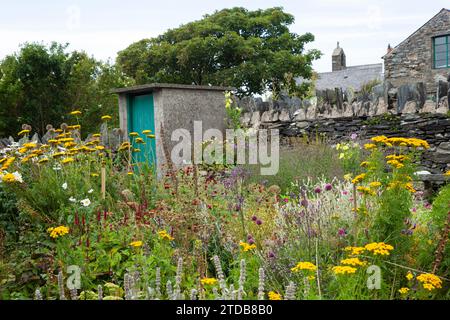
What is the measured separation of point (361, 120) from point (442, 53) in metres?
16.3

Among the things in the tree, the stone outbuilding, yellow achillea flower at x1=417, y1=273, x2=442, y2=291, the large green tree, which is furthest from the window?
yellow achillea flower at x1=417, y1=273, x2=442, y2=291

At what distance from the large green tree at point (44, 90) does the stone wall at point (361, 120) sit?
8473 millimetres

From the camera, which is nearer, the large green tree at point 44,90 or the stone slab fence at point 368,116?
the stone slab fence at point 368,116

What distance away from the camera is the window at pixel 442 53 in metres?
24.4

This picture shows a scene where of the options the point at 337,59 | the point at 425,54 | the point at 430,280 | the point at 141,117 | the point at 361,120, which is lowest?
the point at 430,280

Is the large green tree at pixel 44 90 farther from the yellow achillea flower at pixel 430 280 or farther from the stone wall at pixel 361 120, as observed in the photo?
the yellow achillea flower at pixel 430 280

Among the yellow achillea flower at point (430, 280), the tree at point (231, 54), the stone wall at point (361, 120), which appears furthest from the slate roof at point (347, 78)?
the yellow achillea flower at point (430, 280)

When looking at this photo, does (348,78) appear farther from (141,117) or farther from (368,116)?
(141,117)

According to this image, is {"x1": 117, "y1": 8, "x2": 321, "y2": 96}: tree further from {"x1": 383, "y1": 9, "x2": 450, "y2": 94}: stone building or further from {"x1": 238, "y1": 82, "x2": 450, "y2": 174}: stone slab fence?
{"x1": 238, "y1": 82, "x2": 450, "y2": 174}: stone slab fence

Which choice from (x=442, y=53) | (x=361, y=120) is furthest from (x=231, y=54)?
(x=361, y=120)

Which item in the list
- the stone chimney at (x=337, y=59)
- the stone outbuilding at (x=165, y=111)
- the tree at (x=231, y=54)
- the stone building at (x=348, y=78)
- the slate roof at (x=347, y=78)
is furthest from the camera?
the stone chimney at (x=337, y=59)

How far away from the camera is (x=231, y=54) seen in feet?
91.3

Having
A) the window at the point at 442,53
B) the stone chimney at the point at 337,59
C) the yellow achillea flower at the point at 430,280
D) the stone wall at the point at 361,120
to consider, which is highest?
the stone chimney at the point at 337,59
